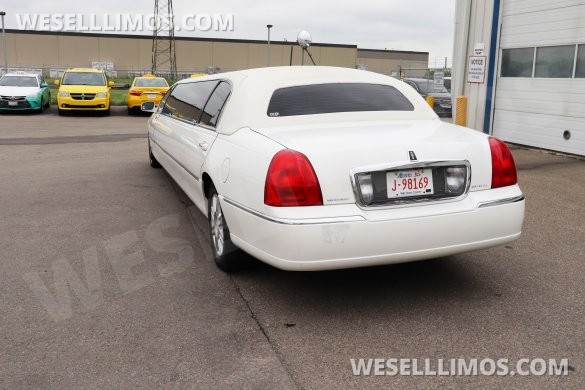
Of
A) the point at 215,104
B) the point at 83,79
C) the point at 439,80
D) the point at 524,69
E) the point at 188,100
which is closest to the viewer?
the point at 215,104

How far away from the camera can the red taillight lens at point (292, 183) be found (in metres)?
3.31

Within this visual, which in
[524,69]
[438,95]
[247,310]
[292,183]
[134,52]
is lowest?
[247,310]

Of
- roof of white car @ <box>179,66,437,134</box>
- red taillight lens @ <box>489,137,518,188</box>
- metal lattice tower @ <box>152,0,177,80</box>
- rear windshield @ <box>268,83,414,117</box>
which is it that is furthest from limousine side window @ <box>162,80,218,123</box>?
metal lattice tower @ <box>152,0,177,80</box>

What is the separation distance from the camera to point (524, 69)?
1198 centimetres

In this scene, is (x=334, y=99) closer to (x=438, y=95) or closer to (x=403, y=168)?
(x=403, y=168)

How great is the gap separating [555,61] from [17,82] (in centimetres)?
1762

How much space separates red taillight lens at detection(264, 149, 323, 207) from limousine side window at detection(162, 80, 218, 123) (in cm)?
205

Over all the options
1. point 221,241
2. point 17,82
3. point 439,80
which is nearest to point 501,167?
point 221,241

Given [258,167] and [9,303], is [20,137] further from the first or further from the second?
[258,167]

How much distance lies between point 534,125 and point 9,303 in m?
10.5

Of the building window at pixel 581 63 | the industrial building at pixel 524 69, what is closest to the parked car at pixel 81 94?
the industrial building at pixel 524 69

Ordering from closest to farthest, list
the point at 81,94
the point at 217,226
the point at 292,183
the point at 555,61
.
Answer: the point at 292,183, the point at 217,226, the point at 555,61, the point at 81,94

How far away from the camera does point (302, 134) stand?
3.73 meters

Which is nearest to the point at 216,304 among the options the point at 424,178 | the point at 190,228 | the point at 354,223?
the point at 354,223
